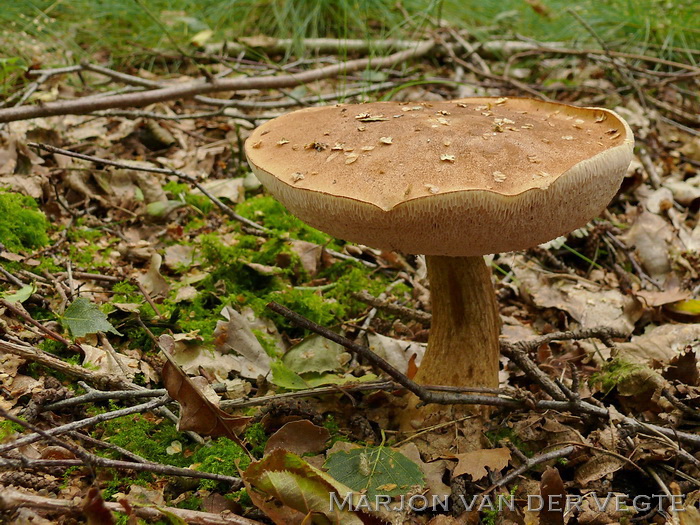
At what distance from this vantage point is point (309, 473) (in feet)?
4.98

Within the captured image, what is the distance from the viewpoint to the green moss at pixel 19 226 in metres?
2.42

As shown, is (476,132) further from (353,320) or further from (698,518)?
(698,518)

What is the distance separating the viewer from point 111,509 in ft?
4.45

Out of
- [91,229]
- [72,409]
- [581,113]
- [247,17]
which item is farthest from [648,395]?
[247,17]

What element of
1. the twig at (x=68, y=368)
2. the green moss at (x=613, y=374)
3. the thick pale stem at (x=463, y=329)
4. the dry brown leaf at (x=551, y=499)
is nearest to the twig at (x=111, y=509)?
the twig at (x=68, y=368)

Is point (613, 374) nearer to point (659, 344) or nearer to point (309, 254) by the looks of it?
point (659, 344)

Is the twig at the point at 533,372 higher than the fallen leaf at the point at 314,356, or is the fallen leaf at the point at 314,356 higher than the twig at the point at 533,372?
the twig at the point at 533,372

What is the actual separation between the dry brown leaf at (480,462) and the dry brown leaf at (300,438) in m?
0.46

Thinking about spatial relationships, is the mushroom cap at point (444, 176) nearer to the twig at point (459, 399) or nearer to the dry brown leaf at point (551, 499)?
the twig at point (459, 399)

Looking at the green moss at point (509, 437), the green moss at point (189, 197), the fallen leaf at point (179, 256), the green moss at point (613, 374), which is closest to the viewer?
the green moss at point (509, 437)

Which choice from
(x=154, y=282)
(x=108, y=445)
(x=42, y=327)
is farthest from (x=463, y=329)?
(x=42, y=327)

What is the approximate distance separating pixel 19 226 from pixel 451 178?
78.7 inches

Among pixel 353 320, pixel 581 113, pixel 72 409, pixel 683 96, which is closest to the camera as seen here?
pixel 72 409

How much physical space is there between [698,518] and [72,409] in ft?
6.32
